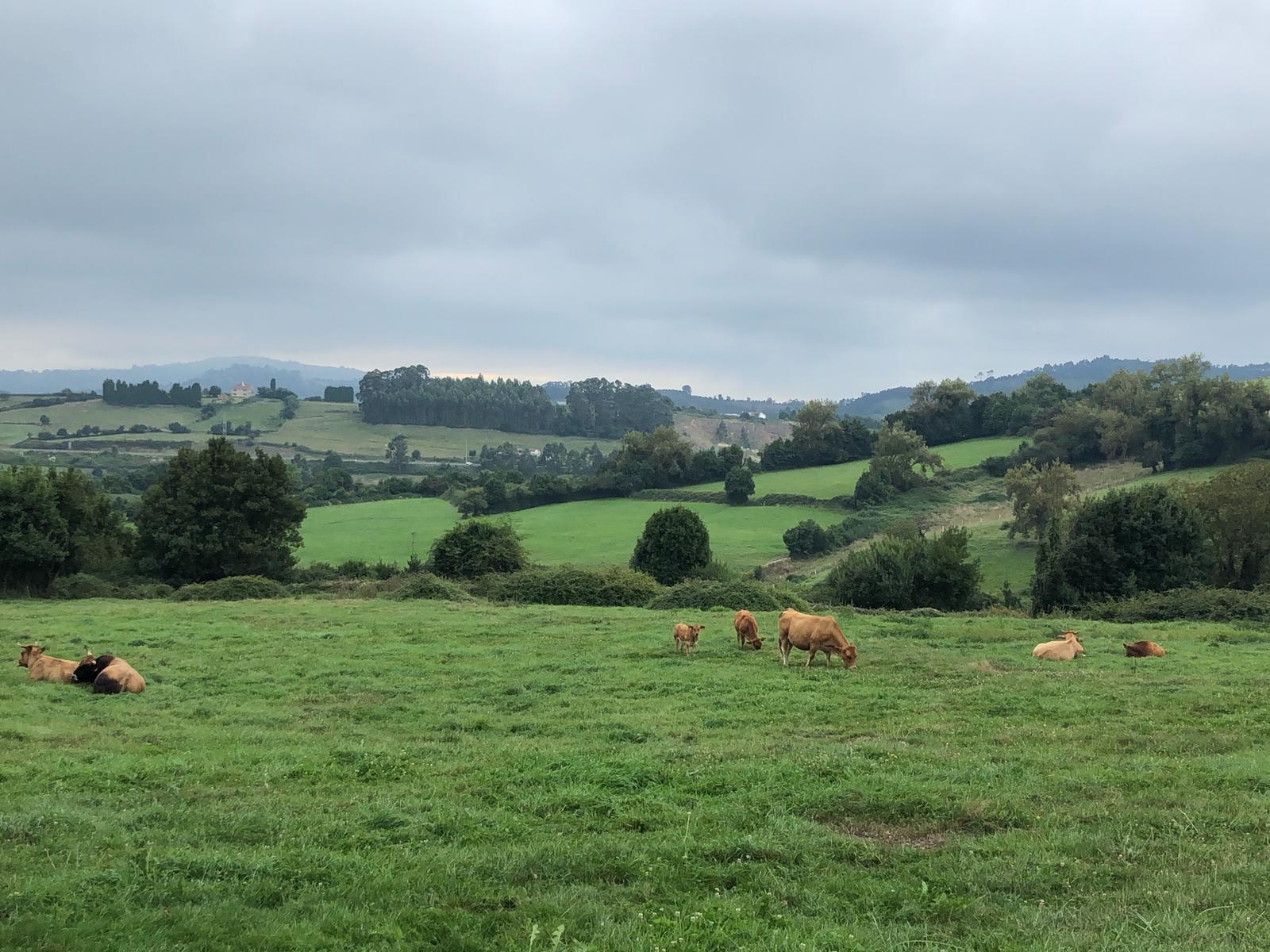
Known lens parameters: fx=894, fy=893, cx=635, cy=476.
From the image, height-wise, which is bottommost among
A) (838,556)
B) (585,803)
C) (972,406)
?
(838,556)

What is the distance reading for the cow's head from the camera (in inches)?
672

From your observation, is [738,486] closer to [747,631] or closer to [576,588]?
[576,588]

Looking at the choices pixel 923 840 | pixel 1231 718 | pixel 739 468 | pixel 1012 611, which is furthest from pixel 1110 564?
pixel 739 468

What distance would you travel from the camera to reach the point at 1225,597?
98.3ft

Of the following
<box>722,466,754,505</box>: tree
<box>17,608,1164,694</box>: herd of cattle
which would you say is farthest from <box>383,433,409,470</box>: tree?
<box>17,608,1164,694</box>: herd of cattle

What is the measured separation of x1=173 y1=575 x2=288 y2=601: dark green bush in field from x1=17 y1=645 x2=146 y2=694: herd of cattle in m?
20.5

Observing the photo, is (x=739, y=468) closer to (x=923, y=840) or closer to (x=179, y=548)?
(x=179, y=548)

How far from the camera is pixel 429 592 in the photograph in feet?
125

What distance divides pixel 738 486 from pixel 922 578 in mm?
56097

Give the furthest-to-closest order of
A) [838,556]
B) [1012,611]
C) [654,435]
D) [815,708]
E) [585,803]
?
[654,435]
[838,556]
[1012,611]
[815,708]
[585,803]

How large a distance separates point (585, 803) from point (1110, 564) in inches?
1455

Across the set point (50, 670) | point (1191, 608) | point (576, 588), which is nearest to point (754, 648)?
point (50, 670)

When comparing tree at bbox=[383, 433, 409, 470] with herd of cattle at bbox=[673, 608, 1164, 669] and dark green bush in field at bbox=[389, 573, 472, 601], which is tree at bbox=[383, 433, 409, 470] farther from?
herd of cattle at bbox=[673, 608, 1164, 669]

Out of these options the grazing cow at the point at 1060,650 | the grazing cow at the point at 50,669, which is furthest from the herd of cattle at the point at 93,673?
the grazing cow at the point at 1060,650
